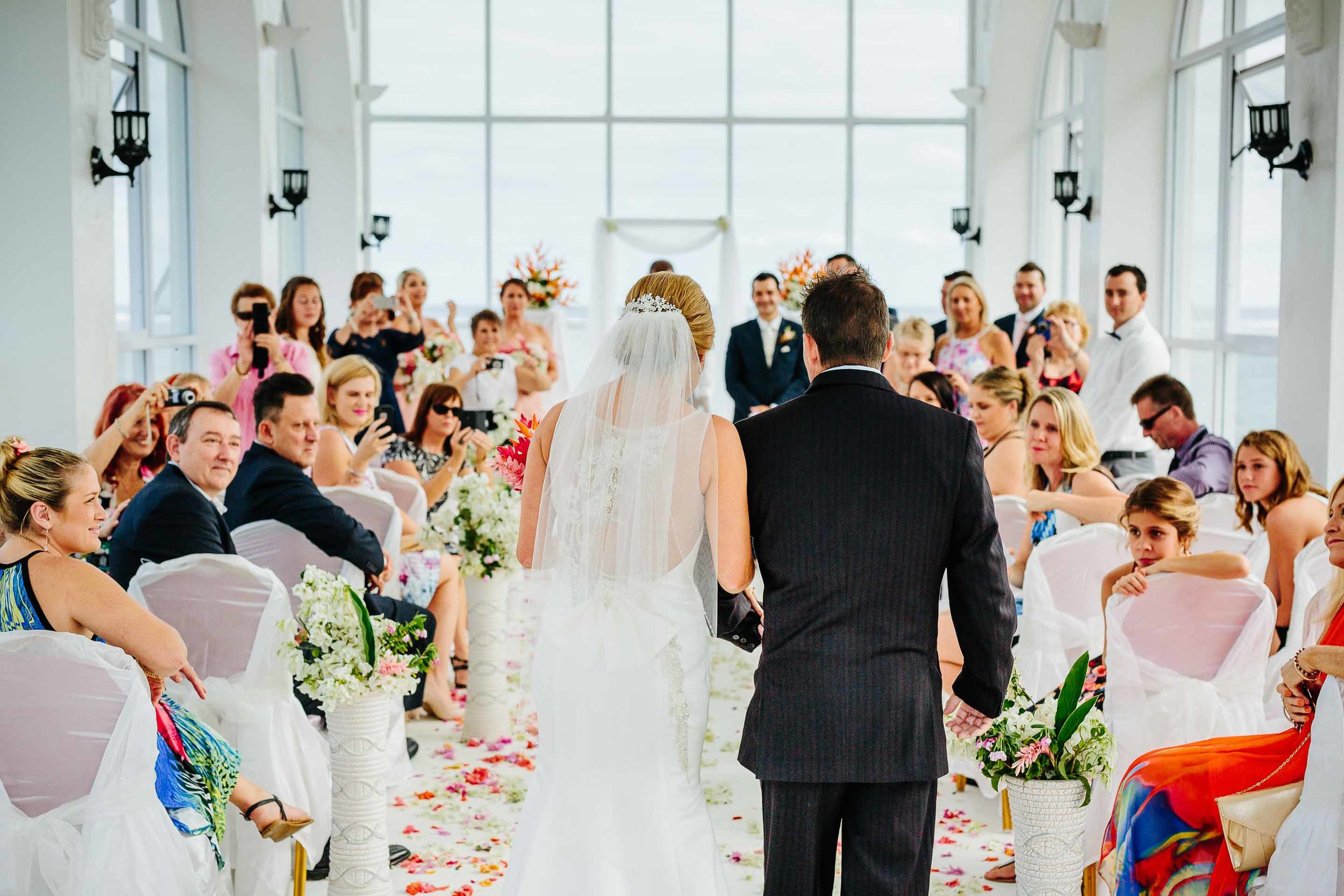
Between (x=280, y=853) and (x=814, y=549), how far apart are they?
186 cm

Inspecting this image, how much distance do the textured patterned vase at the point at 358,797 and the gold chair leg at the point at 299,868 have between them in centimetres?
16

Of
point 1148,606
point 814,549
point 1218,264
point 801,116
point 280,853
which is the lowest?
point 280,853

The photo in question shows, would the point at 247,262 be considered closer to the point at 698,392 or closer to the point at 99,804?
the point at 698,392

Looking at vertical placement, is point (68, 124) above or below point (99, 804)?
above

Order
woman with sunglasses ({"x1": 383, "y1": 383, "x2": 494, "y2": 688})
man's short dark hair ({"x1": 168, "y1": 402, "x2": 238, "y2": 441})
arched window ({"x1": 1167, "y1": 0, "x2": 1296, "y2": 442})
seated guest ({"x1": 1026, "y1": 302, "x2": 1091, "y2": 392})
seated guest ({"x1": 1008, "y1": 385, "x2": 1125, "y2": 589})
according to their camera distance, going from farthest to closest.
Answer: arched window ({"x1": 1167, "y1": 0, "x2": 1296, "y2": 442})
seated guest ({"x1": 1026, "y1": 302, "x2": 1091, "y2": 392})
woman with sunglasses ({"x1": 383, "y1": 383, "x2": 494, "y2": 688})
seated guest ({"x1": 1008, "y1": 385, "x2": 1125, "y2": 589})
man's short dark hair ({"x1": 168, "y1": 402, "x2": 238, "y2": 441})

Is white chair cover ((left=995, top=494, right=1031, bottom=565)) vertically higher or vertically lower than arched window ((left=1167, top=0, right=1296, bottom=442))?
lower

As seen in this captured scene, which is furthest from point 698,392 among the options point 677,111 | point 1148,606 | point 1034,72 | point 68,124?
point 1148,606

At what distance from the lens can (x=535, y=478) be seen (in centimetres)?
285

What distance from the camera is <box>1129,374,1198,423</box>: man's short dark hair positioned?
508 cm

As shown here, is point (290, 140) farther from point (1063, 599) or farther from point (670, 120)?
point (1063, 599)

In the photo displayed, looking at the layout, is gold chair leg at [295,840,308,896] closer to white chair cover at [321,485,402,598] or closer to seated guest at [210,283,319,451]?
white chair cover at [321,485,402,598]

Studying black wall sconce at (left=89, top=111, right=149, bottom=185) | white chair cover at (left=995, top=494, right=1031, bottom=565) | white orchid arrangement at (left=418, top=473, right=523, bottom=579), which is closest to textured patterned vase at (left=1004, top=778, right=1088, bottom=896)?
white chair cover at (left=995, top=494, right=1031, bottom=565)

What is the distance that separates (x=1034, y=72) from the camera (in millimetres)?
12516

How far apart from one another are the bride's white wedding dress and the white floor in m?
Answer: 1.05
